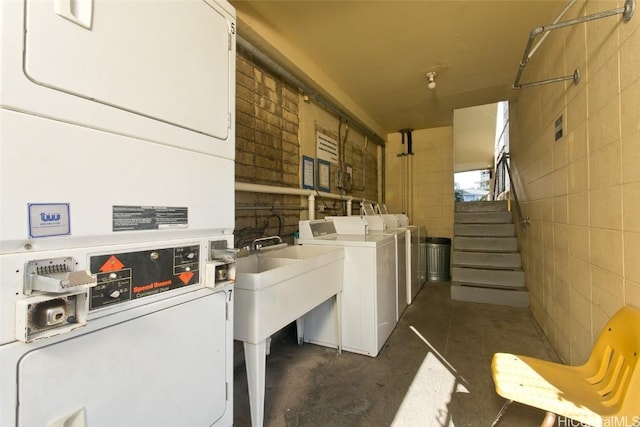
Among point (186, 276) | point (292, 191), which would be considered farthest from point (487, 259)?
point (186, 276)

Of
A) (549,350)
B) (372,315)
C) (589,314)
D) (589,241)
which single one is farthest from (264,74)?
(549,350)

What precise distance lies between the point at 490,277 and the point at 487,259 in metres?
0.32

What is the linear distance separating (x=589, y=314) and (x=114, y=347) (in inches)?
96.7

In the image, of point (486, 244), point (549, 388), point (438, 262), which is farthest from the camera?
point (438, 262)

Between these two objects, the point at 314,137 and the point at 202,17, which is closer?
the point at 202,17

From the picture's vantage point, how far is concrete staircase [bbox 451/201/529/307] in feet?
12.3

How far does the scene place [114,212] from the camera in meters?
0.83

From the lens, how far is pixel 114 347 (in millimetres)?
832

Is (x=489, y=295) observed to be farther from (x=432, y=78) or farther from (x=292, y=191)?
(x=292, y=191)

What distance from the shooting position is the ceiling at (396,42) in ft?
7.50

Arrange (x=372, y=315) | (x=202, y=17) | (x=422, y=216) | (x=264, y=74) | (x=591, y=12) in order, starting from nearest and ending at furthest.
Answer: (x=202, y=17) < (x=591, y=12) < (x=372, y=315) < (x=264, y=74) < (x=422, y=216)

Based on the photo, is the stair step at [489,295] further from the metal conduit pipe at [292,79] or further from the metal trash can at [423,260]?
the metal conduit pipe at [292,79]

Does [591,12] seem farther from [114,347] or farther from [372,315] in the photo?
[114,347]

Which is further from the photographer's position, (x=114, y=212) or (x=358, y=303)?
(x=358, y=303)
